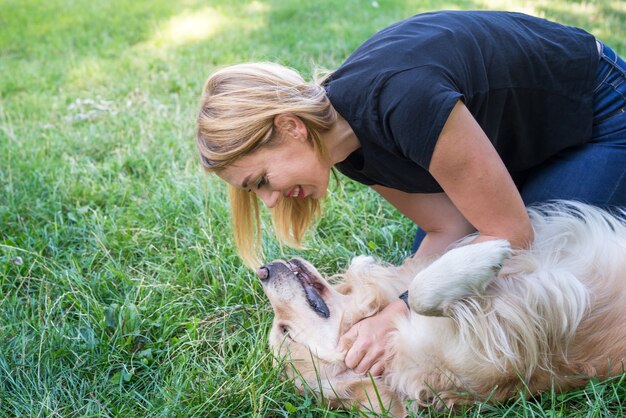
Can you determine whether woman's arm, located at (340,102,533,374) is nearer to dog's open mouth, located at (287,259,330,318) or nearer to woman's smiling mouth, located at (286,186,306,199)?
dog's open mouth, located at (287,259,330,318)

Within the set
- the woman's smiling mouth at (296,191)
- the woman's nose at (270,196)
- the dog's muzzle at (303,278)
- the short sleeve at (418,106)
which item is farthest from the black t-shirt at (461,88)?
the dog's muzzle at (303,278)

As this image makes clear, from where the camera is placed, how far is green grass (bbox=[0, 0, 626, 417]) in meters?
2.37

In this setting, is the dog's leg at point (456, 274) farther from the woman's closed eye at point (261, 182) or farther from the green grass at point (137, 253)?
the woman's closed eye at point (261, 182)

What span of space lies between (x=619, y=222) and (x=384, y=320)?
0.97 m

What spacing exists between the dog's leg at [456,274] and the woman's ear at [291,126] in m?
0.62

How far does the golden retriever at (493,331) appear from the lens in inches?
85.8

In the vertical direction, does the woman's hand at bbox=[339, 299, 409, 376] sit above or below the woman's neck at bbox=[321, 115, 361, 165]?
below

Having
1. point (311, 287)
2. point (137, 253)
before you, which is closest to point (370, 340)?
point (311, 287)

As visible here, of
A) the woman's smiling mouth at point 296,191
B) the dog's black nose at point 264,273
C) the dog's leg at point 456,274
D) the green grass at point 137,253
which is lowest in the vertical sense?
the green grass at point 137,253

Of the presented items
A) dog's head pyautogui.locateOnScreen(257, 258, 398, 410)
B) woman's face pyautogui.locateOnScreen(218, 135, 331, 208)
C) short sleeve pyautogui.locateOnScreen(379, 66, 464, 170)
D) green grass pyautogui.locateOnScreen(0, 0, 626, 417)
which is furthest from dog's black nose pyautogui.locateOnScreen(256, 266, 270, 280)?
short sleeve pyautogui.locateOnScreen(379, 66, 464, 170)

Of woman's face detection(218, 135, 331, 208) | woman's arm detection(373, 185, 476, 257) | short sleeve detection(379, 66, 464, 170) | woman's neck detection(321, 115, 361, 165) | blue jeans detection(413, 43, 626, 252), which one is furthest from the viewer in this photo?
woman's arm detection(373, 185, 476, 257)

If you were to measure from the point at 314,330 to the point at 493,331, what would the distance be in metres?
0.68

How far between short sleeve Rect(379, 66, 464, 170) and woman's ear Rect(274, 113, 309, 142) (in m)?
0.28

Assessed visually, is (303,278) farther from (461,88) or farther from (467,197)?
(461,88)
